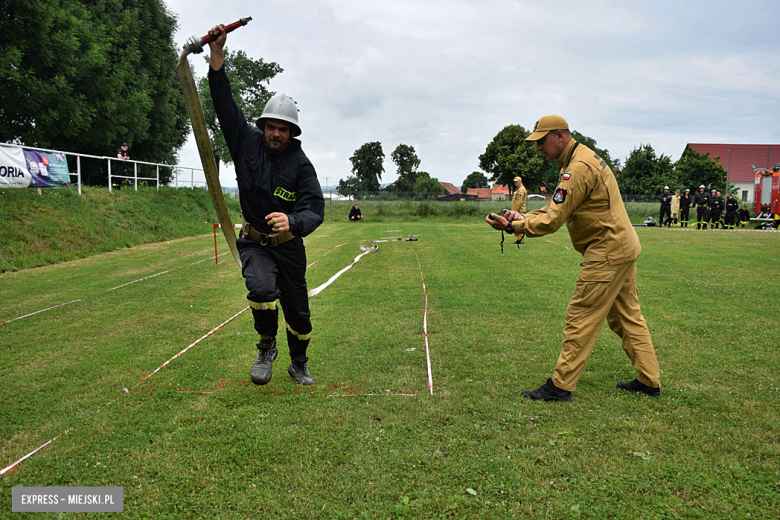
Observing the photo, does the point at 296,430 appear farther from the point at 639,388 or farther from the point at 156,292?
the point at 156,292

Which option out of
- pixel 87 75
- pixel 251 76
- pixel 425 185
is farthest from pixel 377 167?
pixel 87 75

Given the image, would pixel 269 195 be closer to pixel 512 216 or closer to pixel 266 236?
pixel 266 236

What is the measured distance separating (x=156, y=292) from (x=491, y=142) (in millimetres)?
57577

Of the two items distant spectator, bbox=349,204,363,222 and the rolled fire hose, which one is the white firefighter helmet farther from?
distant spectator, bbox=349,204,363,222

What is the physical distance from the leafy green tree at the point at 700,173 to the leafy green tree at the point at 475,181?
10576 cm

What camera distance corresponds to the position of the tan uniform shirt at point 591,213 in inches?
151

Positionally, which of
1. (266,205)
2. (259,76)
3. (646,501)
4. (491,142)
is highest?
(259,76)

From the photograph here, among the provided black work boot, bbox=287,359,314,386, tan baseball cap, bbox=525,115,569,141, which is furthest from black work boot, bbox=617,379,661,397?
black work boot, bbox=287,359,314,386

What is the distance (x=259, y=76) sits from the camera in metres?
58.8

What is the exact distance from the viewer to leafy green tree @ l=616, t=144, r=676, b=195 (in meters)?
54.3

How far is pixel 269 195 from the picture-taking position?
4.03m

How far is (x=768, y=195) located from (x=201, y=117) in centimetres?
3214

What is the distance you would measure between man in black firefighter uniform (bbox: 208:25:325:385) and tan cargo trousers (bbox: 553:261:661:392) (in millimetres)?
2298

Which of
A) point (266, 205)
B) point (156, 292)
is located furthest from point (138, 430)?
point (156, 292)
